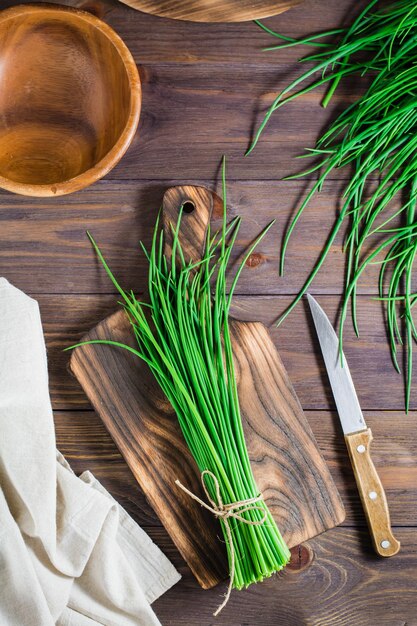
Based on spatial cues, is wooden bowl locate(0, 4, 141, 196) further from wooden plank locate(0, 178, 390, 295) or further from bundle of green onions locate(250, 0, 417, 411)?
bundle of green onions locate(250, 0, 417, 411)

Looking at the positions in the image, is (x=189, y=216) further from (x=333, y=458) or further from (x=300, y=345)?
(x=333, y=458)

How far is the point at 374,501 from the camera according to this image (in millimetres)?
1183

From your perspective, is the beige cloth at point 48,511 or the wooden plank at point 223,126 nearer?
the beige cloth at point 48,511

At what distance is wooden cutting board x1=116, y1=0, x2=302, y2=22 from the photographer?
3.95 ft

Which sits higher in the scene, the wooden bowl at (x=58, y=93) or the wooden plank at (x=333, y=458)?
the wooden bowl at (x=58, y=93)

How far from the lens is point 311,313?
48.5 inches

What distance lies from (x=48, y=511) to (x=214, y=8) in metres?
0.92

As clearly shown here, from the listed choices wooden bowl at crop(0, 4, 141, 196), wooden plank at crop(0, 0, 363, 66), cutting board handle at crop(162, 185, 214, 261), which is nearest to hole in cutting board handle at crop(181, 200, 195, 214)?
cutting board handle at crop(162, 185, 214, 261)

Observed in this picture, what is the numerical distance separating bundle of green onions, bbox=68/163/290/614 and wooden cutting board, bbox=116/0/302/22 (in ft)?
1.23

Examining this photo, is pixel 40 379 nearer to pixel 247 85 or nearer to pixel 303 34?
pixel 247 85

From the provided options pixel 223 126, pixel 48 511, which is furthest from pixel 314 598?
pixel 223 126

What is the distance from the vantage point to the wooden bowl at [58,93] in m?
1.13

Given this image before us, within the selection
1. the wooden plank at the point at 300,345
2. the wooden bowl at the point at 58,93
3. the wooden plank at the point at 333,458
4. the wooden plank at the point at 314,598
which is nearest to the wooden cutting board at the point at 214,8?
the wooden bowl at the point at 58,93

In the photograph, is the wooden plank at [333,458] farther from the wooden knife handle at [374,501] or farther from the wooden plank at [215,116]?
the wooden plank at [215,116]
